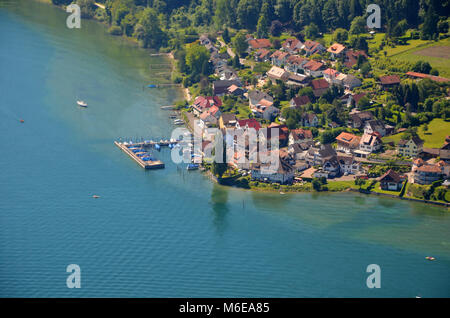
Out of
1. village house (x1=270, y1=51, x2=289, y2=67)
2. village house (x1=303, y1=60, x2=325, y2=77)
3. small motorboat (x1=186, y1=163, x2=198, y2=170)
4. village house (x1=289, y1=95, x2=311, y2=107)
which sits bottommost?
small motorboat (x1=186, y1=163, x2=198, y2=170)

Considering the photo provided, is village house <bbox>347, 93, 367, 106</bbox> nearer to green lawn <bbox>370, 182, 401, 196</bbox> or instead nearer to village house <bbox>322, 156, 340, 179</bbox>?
village house <bbox>322, 156, 340, 179</bbox>

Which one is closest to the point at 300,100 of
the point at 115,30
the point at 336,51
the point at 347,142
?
the point at 347,142

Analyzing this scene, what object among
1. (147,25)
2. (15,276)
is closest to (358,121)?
(15,276)

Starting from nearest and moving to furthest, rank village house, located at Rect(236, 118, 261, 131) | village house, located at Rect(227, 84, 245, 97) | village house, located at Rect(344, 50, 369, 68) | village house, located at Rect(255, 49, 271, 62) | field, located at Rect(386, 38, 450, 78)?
village house, located at Rect(236, 118, 261, 131), village house, located at Rect(227, 84, 245, 97), field, located at Rect(386, 38, 450, 78), village house, located at Rect(344, 50, 369, 68), village house, located at Rect(255, 49, 271, 62)

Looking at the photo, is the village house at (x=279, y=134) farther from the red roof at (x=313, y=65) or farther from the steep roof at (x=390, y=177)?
the red roof at (x=313, y=65)

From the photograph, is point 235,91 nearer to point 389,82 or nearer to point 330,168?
point 389,82

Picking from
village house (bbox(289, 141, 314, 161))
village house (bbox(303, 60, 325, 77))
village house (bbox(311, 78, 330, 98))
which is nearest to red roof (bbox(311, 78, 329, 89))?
village house (bbox(311, 78, 330, 98))
